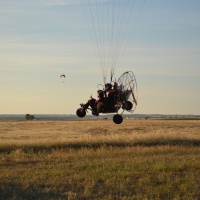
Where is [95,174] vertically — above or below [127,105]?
below

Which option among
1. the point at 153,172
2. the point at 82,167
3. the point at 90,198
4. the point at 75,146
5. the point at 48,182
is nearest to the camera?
the point at 90,198

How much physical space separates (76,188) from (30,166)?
7535 millimetres

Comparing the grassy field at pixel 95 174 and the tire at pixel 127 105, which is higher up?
the tire at pixel 127 105

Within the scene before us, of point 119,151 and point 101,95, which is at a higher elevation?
point 101,95

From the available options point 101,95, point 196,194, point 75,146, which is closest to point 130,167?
point 196,194

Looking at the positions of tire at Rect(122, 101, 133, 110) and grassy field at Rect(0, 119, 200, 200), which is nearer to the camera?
tire at Rect(122, 101, 133, 110)

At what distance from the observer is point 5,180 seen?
69.7ft

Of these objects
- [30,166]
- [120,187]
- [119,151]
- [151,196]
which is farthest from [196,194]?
[119,151]

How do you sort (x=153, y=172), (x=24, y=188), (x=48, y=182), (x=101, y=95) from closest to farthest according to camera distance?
(x=101, y=95)
(x=24, y=188)
(x=48, y=182)
(x=153, y=172)

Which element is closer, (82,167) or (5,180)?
(5,180)

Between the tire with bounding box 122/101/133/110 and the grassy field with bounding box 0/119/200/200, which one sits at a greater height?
the tire with bounding box 122/101/133/110

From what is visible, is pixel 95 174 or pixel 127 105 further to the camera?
pixel 95 174

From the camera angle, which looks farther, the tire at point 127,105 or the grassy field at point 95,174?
the grassy field at point 95,174

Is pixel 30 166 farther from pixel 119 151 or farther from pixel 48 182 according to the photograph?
pixel 119 151
